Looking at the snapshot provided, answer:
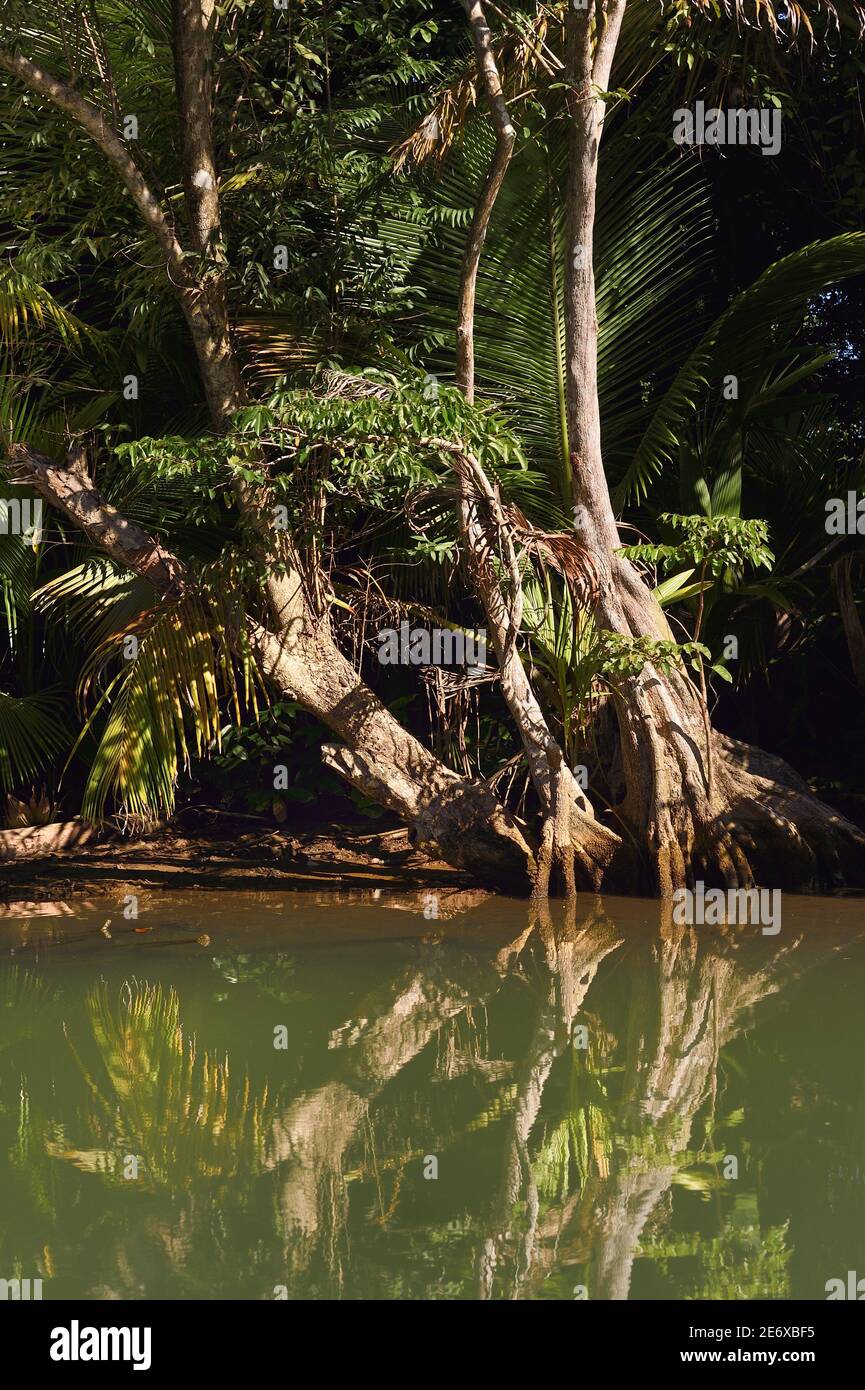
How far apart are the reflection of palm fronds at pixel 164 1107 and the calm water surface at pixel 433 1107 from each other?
0.01 metres

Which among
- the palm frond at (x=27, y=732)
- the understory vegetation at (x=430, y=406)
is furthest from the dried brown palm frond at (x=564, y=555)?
the palm frond at (x=27, y=732)

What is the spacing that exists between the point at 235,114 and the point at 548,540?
9.01 ft

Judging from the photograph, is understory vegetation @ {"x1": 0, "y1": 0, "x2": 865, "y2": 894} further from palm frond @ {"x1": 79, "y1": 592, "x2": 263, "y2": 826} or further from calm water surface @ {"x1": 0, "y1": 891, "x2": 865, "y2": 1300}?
calm water surface @ {"x1": 0, "y1": 891, "x2": 865, "y2": 1300}

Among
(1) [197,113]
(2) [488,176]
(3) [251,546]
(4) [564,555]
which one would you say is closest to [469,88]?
(2) [488,176]

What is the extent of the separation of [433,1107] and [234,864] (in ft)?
14.1

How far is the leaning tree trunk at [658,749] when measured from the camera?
6812 mm

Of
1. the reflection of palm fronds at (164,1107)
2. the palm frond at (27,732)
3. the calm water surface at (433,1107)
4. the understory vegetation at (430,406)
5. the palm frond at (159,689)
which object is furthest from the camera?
the palm frond at (27,732)

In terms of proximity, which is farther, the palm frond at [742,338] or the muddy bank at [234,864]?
the muddy bank at [234,864]

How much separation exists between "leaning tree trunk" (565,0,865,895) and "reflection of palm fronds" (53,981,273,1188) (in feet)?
9.37

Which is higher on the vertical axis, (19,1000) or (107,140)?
(107,140)

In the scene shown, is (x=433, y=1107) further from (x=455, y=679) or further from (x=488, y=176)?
(x=488, y=176)

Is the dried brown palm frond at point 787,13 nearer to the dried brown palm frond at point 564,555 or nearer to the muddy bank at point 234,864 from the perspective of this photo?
the dried brown palm frond at point 564,555

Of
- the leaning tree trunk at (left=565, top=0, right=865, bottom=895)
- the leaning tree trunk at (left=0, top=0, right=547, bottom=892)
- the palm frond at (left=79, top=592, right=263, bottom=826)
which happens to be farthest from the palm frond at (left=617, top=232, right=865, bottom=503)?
the palm frond at (left=79, top=592, right=263, bottom=826)

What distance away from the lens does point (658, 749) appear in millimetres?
6848
